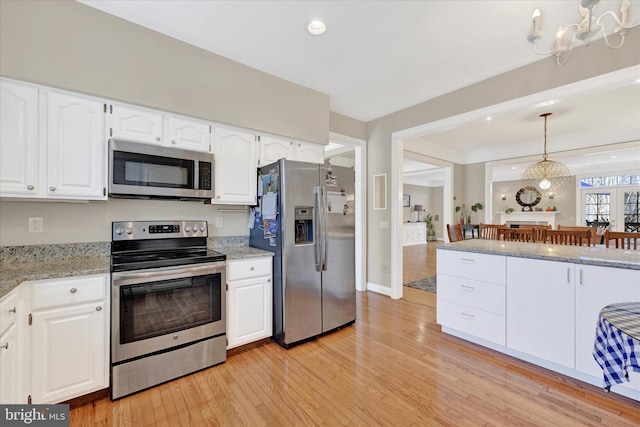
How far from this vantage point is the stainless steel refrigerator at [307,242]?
102 inches

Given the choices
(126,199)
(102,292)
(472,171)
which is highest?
(472,171)

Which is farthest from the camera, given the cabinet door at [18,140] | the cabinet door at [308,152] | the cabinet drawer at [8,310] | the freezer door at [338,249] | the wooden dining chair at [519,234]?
the wooden dining chair at [519,234]

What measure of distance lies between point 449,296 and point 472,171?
5641 millimetres

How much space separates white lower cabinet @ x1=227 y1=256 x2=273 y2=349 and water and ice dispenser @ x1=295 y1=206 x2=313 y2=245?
14.1 inches

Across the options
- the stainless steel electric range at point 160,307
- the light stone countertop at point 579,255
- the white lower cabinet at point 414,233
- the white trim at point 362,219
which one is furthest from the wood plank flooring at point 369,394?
the white lower cabinet at point 414,233

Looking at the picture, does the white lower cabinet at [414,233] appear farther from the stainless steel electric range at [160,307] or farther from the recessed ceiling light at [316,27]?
the stainless steel electric range at [160,307]

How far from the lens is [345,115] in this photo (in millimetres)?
4219

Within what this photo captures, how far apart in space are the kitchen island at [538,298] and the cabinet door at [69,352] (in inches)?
116

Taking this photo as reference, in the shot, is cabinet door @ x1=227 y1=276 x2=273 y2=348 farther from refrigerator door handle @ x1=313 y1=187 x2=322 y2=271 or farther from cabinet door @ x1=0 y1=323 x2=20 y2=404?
cabinet door @ x1=0 y1=323 x2=20 y2=404

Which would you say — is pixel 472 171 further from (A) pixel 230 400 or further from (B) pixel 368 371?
(A) pixel 230 400

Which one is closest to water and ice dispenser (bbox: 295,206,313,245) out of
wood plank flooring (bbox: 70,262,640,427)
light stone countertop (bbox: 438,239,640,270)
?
wood plank flooring (bbox: 70,262,640,427)

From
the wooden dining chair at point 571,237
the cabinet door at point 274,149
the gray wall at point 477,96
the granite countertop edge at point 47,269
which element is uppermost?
the gray wall at point 477,96

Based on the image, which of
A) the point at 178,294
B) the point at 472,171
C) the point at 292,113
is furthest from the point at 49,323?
the point at 472,171

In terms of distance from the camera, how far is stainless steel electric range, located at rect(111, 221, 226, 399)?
1882mm
